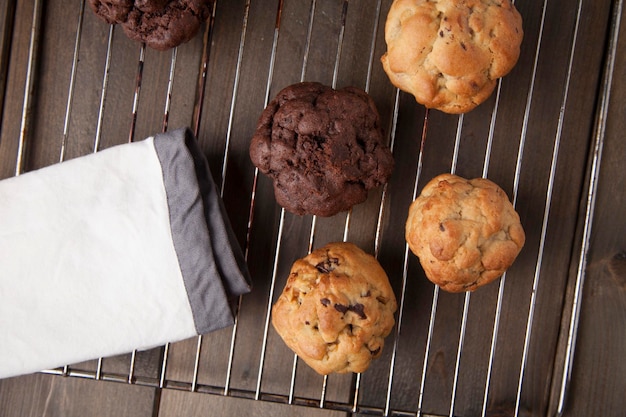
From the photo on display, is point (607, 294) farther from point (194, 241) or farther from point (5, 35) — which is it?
point (5, 35)

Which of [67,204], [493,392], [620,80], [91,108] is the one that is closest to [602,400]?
[493,392]

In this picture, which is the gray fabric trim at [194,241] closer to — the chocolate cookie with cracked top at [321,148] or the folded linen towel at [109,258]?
the folded linen towel at [109,258]

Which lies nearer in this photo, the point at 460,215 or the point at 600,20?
the point at 460,215

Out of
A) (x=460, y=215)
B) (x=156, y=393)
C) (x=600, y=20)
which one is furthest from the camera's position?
(x=156, y=393)

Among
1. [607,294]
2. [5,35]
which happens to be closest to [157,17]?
[5,35]

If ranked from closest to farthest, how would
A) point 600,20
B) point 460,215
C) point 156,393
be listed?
1. point 460,215
2. point 600,20
3. point 156,393

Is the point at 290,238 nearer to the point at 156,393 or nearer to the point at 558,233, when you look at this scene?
the point at 156,393

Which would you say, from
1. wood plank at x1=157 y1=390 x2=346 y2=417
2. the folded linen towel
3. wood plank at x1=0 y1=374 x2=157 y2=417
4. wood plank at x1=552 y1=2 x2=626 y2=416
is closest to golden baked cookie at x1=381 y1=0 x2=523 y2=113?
wood plank at x1=552 y1=2 x2=626 y2=416

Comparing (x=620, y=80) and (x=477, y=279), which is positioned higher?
(x=620, y=80)
